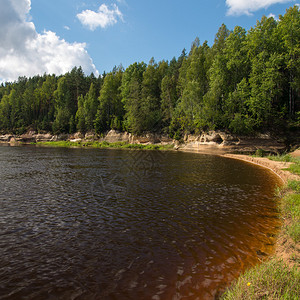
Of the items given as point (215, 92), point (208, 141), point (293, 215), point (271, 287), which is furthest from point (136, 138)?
point (271, 287)

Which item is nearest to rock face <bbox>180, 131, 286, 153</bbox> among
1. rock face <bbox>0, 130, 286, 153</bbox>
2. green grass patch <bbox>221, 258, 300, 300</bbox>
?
rock face <bbox>0, 130, 286, 153</bbox>

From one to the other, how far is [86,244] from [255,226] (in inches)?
310

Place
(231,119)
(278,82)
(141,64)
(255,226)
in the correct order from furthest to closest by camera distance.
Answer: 1. (141,64)
2. (231,119)
3. (278,82)
4. (255,226)

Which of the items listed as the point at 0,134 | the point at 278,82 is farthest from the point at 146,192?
the point at 0,134

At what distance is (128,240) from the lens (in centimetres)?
833

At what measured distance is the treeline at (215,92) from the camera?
145 ft

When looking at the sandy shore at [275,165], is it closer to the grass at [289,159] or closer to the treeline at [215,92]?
the grass at [289,159]

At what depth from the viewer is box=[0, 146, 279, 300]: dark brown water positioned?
18.9 feet

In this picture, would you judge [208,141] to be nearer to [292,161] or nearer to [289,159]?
[289,159]

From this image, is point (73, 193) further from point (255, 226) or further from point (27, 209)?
point (255, 226)

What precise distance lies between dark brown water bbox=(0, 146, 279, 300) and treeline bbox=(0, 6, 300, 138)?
3694cm

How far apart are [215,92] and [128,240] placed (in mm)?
48990

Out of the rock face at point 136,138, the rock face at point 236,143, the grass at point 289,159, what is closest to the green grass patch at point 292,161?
the grass at point 289,159

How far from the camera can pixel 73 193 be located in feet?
49.5
